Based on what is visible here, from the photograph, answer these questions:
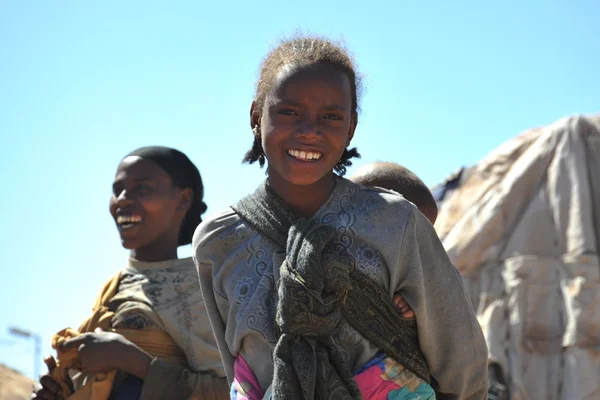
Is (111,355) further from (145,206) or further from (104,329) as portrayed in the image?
(145,206)

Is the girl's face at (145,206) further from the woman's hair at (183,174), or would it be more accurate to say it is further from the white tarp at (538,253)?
the white tarp at (538,253)

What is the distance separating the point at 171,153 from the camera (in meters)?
4.71

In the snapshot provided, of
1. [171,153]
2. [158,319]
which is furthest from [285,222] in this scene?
[171,153]

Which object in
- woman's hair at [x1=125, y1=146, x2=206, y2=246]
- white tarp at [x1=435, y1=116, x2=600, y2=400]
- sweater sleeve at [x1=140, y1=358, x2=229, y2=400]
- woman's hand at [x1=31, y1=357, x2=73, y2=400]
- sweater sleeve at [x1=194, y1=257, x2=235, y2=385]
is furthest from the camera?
white tarp at [x1=435, y1=116, x2=600, y2=400]

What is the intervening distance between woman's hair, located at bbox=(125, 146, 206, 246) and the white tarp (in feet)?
18.8

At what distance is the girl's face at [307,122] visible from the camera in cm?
278

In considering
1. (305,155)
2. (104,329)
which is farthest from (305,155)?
(104,329)

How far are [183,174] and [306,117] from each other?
2000 millimetres

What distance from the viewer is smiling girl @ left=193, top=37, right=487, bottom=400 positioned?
2.65 meters

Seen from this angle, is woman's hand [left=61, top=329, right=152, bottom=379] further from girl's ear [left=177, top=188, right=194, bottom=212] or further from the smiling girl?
the smiling girl

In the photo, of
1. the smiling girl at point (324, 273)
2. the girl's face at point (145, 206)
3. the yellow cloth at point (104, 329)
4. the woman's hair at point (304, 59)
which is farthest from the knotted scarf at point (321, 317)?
the girl's face at point (145, 206)

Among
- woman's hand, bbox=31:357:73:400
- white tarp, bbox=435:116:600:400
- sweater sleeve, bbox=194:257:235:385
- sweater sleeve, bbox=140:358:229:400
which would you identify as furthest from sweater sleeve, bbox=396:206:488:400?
white tarp, bbox=435:116:600:400

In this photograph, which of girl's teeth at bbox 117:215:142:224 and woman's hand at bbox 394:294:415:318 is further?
girl's teeth at bbox 117:215:142:224

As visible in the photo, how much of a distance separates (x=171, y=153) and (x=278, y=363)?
2250mm
